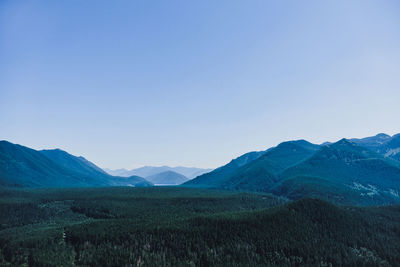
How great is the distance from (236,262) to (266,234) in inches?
1434

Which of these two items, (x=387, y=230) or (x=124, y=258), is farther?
(x=387, y=230)

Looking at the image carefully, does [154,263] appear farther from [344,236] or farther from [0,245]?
[344,236]

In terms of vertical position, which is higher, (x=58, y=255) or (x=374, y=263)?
(x=58, y=255)

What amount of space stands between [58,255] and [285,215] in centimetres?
14451

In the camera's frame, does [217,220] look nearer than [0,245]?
No

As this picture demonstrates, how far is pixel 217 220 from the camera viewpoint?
184m

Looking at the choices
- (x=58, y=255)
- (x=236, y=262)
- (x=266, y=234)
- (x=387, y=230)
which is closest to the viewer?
(x=58, y=255)

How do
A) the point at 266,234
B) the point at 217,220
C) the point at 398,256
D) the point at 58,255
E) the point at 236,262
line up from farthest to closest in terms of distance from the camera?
the point at 217,220 → the point at 266,234 → the point at 398,256 → the point at 236,262 → the point at 58,255

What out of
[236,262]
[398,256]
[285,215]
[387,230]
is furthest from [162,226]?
[387,230]

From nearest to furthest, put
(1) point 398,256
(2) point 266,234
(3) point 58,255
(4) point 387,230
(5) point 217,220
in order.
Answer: (3) point 58,255
(1) point 398,256
(2) point 266,234
(5) point 217,220
(4) point 387,230

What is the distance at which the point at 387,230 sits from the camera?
643 ft

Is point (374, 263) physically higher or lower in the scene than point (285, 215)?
lower

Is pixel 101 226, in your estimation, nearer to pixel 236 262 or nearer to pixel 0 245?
pixel 0 245

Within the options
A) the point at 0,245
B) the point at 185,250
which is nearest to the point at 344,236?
the point at 185,250
